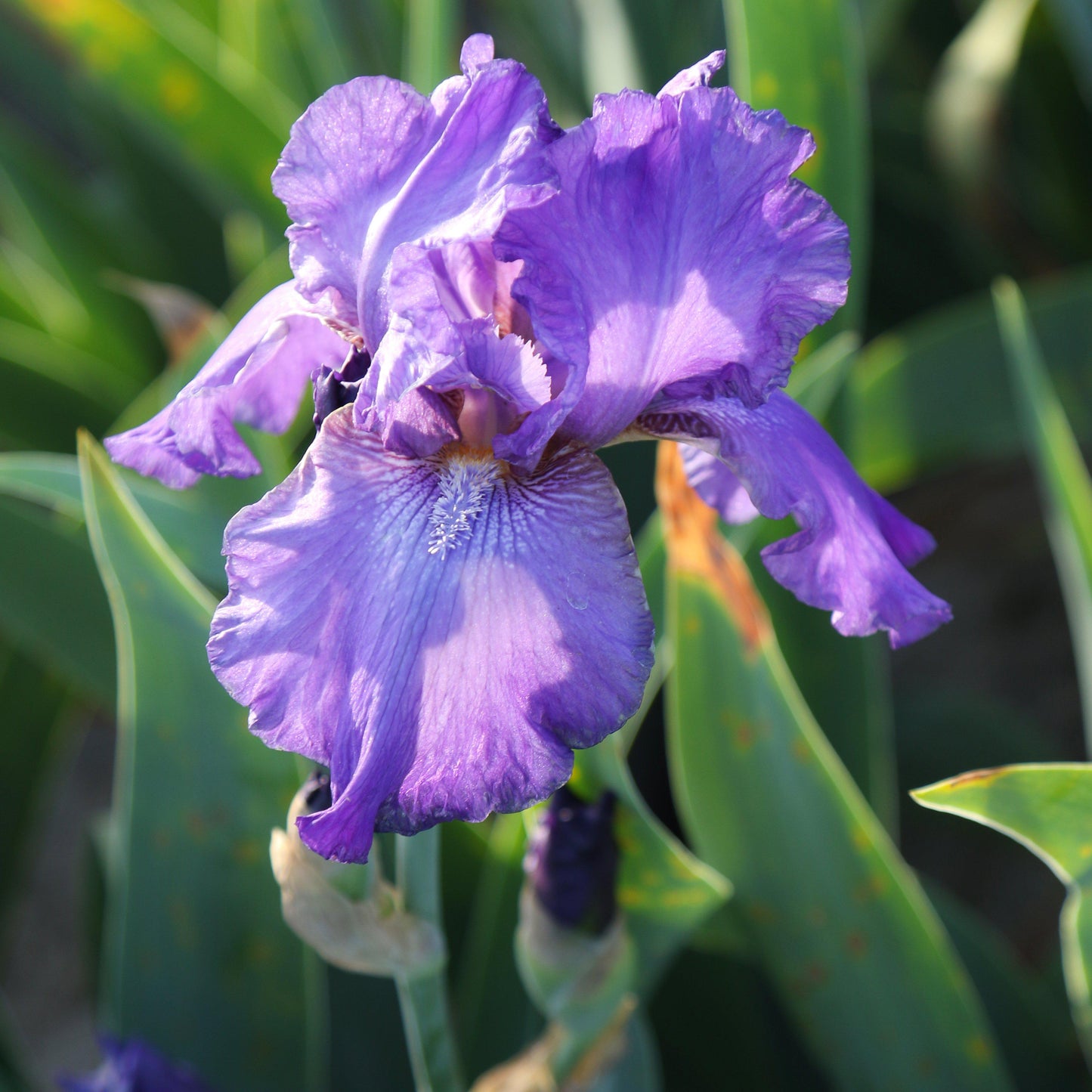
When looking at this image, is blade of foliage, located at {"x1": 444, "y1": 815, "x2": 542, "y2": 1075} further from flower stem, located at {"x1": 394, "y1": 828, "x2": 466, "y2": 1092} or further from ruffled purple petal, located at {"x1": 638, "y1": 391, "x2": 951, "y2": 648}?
ruffled purple petal, located at {"x1": 638, "y1": 391, "x2": 951, "y2": 648}

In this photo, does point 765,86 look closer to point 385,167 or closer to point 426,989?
point 385,167

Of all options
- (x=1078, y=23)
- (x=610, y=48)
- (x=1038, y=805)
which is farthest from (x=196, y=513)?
(x=1078, y=23)

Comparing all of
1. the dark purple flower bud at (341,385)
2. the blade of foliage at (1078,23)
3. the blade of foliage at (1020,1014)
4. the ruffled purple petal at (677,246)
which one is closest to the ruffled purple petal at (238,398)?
the dark purple flower bud at (341,385)

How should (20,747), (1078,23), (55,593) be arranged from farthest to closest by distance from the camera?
(20,747) → (1078,23) → (55,593)

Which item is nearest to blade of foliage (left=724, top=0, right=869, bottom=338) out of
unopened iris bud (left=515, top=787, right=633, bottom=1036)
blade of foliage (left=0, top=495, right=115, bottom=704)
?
unopened iris bud (left=515, top=787, right=633, bottom=1036)

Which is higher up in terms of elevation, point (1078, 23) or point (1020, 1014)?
point (1078, 23)

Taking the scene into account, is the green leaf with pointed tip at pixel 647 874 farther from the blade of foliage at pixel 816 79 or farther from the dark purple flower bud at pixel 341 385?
the blade of foliage at pixel 816 79

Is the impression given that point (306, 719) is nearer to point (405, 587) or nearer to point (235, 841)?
point (405, 587)

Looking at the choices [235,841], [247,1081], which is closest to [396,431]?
[235,841]
